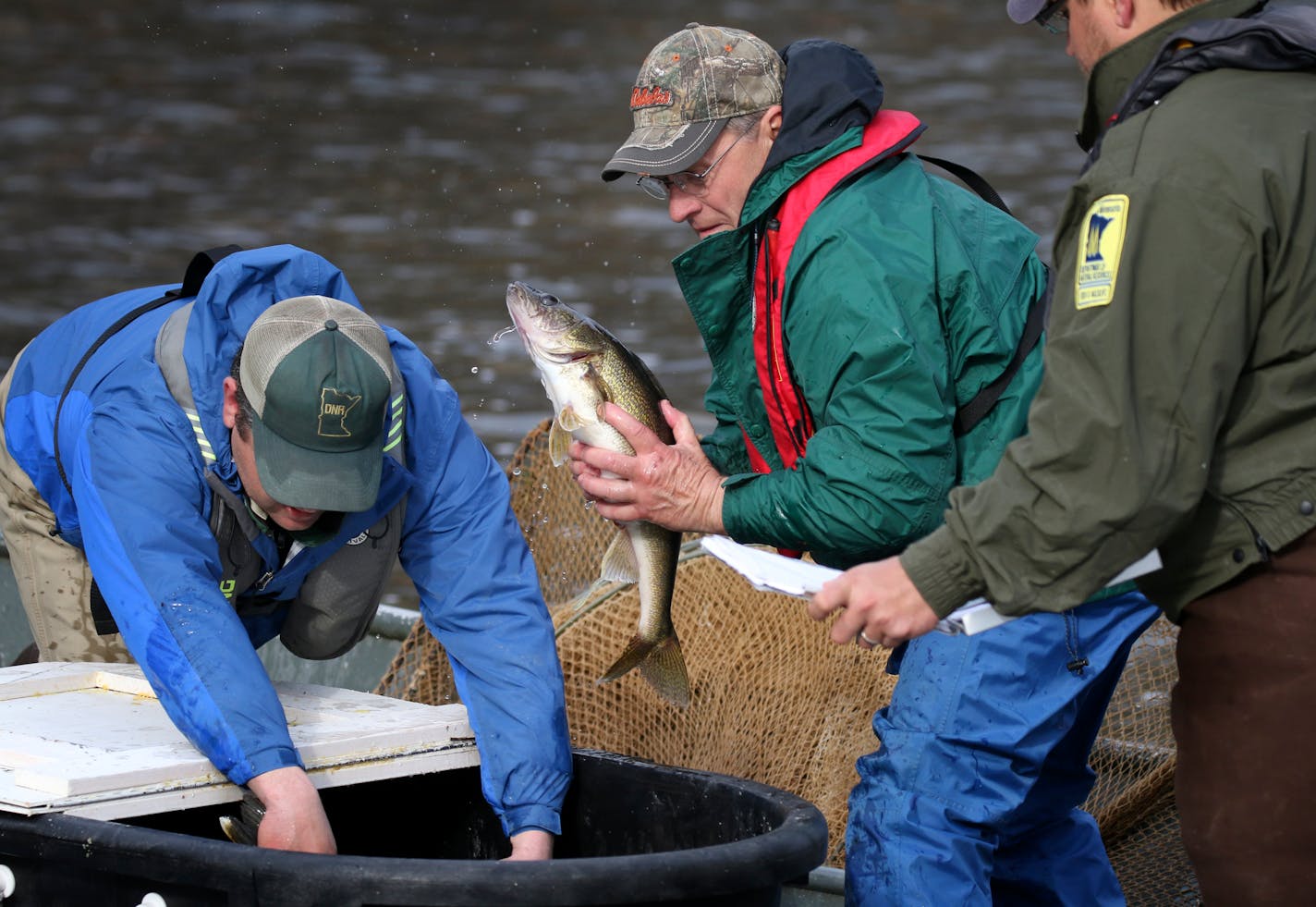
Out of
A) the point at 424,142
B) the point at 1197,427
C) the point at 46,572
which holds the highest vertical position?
the point at 1197,427

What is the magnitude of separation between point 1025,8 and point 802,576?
0.93m

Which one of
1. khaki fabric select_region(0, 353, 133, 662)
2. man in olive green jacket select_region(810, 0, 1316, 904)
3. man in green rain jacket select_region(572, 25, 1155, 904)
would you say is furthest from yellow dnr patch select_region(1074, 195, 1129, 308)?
khaki fabric select_region(0, 353, 133, 662)

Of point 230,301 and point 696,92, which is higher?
point 696,92

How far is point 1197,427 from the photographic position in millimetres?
2277

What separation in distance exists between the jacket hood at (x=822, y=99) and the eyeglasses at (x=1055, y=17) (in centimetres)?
50

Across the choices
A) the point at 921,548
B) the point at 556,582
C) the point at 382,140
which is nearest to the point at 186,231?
the point at 382,140

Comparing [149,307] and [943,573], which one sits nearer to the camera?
[943,573]

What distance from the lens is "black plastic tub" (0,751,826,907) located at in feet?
8.67

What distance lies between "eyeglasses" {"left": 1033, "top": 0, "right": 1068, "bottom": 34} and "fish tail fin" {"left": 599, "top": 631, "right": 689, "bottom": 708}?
5.12ft

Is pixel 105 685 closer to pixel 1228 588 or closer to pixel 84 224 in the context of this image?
pixel 1228 588

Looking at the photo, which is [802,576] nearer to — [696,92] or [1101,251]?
[1101,251]

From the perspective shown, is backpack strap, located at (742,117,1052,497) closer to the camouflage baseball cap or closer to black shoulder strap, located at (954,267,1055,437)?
black shoulder strap, located at (954,267,1055,437)

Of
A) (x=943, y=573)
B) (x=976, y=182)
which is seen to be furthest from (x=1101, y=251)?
(x=976, y=182)

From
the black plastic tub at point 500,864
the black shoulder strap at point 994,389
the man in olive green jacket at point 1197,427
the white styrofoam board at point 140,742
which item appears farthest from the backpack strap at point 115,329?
the man in olive green jacket at point 1197,427
